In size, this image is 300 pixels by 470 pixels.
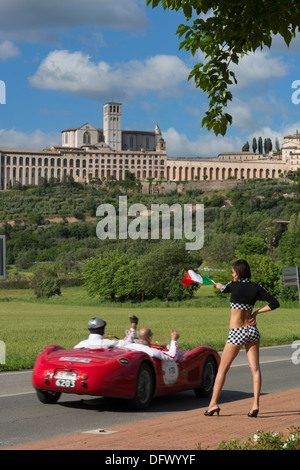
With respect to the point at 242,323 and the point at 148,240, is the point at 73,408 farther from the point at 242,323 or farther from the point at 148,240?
the point at 148,240

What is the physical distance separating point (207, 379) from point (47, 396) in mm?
2693

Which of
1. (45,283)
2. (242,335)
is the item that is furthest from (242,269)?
(45,283)

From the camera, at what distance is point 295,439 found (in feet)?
21.8

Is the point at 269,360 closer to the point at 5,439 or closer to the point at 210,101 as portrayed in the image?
the point at 210,101

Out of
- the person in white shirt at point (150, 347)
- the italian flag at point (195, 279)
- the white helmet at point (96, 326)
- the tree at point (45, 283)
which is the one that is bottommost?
the tree at point (45, 283)

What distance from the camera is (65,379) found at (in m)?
9.98

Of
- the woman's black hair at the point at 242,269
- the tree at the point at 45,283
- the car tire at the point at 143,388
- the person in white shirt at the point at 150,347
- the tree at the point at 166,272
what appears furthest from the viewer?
the tree at the point at 45,283

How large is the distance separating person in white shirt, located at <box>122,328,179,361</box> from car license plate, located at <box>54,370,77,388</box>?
3.57 feet

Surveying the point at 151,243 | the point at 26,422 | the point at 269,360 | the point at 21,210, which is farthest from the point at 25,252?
the point at 26,422

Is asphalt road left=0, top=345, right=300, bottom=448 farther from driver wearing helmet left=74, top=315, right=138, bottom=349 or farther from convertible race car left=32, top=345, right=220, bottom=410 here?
driver wearing helmet left=74, top=315, right=138, bottom=349

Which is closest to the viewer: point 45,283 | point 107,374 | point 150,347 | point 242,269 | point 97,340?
point 242,269

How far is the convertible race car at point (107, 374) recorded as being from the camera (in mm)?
9852

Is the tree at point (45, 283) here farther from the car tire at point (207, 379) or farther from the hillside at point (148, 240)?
Answer: the car tire at point (207, 379)

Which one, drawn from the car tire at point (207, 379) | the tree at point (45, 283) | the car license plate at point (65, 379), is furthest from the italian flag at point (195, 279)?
the tree at point (45, 283)
